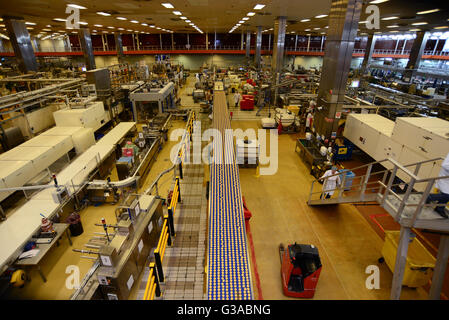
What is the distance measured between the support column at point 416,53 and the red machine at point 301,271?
2386 cm

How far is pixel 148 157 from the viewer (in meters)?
9.15

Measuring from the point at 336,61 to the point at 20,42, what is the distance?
17406 mm

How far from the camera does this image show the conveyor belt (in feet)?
11.6

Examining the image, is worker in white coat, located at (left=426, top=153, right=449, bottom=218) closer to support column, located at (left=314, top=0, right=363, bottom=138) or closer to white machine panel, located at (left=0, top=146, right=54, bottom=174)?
support column, located at (left=314, top=0, right=363, bottom=138)

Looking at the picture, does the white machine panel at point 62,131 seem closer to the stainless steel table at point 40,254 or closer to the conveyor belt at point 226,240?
the stainless steel table at point 40,254

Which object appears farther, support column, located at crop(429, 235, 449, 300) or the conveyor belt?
support column, located at crop(429, 235, 449, 300)

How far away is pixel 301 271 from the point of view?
4461 mm

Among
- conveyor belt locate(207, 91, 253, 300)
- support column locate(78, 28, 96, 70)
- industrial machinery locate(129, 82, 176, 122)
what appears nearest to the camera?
conveyor belt locate(207, 91, 253, 300)

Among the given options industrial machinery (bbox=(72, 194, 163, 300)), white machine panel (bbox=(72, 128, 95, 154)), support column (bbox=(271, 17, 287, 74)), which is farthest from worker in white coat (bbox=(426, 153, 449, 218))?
support column (bbox=(271, 17, 287, 74))

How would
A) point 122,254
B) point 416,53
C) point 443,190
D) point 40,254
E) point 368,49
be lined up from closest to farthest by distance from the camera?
point 443,190
point 122,254
point 40,254
point 416,53
point 368,49

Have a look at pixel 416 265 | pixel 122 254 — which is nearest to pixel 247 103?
pixel 416 265

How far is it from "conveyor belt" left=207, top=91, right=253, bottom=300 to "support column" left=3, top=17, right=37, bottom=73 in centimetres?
1511

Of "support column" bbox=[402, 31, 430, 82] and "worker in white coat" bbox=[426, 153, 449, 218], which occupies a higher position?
"support column" bbox=[402, 31, 430, 82]

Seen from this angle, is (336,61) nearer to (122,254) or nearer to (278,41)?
(278,41)
